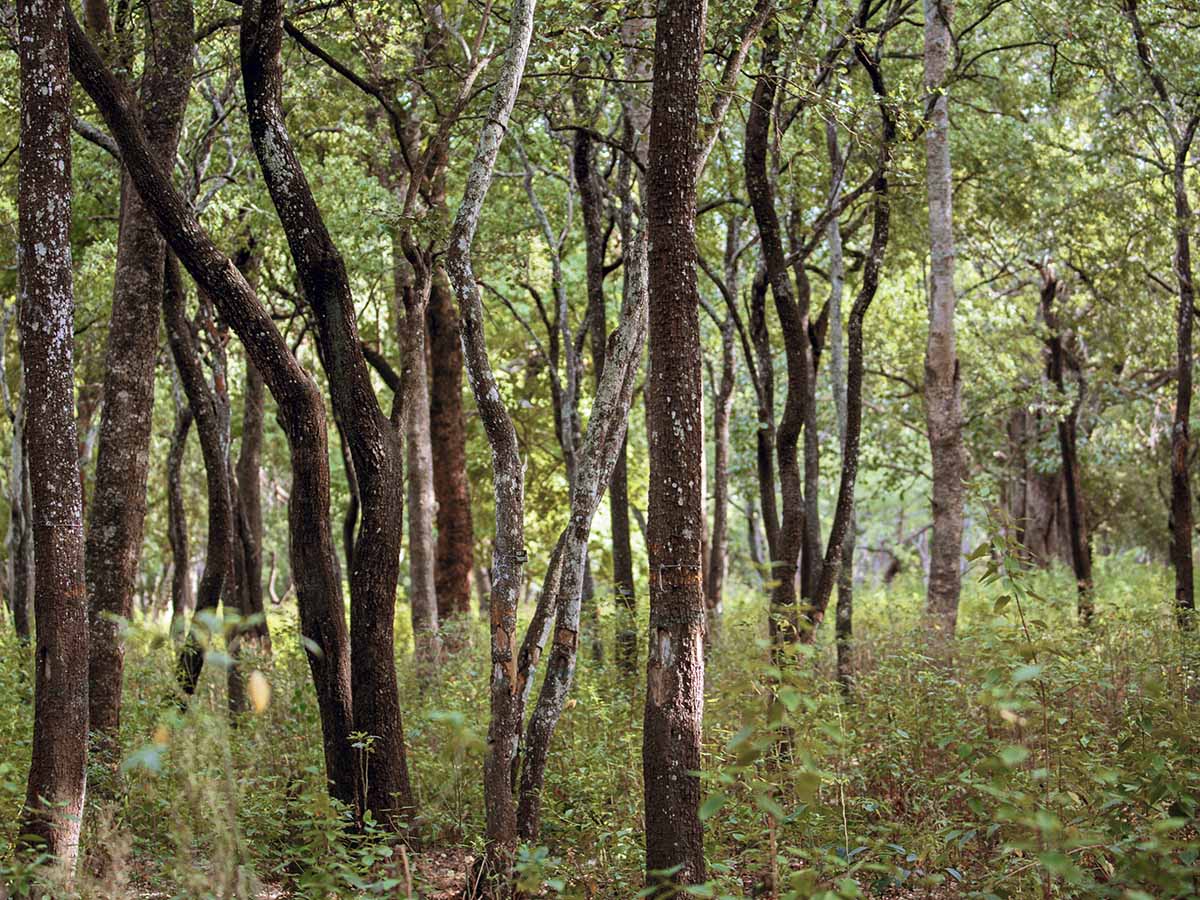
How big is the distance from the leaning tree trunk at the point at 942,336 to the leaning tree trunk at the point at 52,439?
8.50m

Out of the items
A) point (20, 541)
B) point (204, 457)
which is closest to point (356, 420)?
point (204, 457)

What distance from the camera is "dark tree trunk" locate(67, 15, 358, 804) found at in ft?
22.2

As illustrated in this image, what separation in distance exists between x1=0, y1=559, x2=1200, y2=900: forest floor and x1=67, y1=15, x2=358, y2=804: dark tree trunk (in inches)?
25.6

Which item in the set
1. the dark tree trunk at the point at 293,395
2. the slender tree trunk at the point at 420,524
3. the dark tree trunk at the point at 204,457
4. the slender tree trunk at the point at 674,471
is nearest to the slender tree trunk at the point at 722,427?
the slender tree trunk at the point at 420,524

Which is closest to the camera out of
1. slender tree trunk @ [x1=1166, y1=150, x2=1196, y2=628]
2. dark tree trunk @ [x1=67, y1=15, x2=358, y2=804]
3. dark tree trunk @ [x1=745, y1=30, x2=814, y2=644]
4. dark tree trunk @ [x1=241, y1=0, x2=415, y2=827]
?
dark tree trunk @ [x1=67, y1=15, x2=358, y2=804]

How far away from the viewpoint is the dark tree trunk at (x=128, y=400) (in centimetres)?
827

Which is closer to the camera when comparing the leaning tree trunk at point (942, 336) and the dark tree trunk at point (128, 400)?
the dark tree trunk at point (128, 400)

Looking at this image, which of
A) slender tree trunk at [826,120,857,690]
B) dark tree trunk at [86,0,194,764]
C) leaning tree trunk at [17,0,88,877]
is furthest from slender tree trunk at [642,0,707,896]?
dark tree trunk at [86,0,194,764]

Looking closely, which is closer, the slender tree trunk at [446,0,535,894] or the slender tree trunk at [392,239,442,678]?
the slender tree trunk at [446,0,535,894]

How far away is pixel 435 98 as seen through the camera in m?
9.47

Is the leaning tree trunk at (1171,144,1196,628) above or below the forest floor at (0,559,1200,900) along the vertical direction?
above

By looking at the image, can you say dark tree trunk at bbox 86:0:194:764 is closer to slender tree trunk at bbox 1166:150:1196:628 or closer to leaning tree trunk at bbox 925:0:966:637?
leaning tree trunk at bbox 925:0:966:637

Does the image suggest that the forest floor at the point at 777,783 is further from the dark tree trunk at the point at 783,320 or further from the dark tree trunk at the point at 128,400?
the dark tree trunk at the point at 783,320

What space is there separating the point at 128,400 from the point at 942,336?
7.92 m
